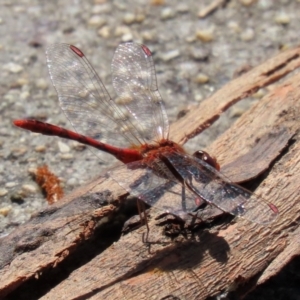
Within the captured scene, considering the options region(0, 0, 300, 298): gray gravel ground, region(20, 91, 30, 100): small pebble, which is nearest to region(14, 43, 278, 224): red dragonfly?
region(0, 0, 300, 298): gray gravel ground

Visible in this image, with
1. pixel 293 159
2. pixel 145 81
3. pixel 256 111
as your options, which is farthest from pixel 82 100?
pixel 293 159

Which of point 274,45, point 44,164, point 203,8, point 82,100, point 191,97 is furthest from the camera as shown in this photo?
point 203,8

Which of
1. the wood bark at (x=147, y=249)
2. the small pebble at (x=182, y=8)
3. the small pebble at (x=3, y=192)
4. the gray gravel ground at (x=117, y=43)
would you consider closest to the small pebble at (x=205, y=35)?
the gray gravel ground at (x=117, y=43)

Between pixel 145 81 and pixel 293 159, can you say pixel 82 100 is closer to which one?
pixel 145 81

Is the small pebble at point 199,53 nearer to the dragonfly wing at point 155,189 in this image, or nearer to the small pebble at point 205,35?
the small pebble at point 205,35

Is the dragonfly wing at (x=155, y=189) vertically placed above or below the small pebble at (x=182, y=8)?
below

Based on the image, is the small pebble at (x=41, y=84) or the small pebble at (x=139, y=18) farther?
the small pebble at (x=139, y=18)
